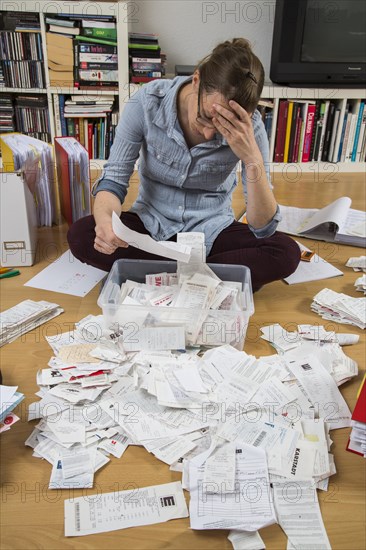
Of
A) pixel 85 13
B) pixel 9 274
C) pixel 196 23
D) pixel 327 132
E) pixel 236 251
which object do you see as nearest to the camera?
pixel 236 251

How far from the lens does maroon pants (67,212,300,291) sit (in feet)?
5.10

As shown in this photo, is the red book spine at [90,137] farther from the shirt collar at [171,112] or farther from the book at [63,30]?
the shirt collar at [171,112]

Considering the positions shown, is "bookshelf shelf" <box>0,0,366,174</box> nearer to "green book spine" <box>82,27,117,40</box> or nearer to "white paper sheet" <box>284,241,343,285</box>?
"green book spine" <box>82,27,117,40</box>

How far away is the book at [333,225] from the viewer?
2021 mm

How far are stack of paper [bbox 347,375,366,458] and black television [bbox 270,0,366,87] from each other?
7.88 feet

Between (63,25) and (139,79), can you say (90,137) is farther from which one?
(63,25)

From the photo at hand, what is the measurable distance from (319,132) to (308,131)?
0.24 ft

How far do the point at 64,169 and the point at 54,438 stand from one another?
121cm

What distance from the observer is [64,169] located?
2.00m

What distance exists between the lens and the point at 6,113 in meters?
2.89

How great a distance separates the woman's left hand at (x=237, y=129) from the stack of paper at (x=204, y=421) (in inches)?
20.1

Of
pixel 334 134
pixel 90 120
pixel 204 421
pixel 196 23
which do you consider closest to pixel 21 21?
pixel 90 120

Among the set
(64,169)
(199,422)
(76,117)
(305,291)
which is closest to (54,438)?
(199,422)

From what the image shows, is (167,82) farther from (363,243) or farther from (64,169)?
(363,243)
